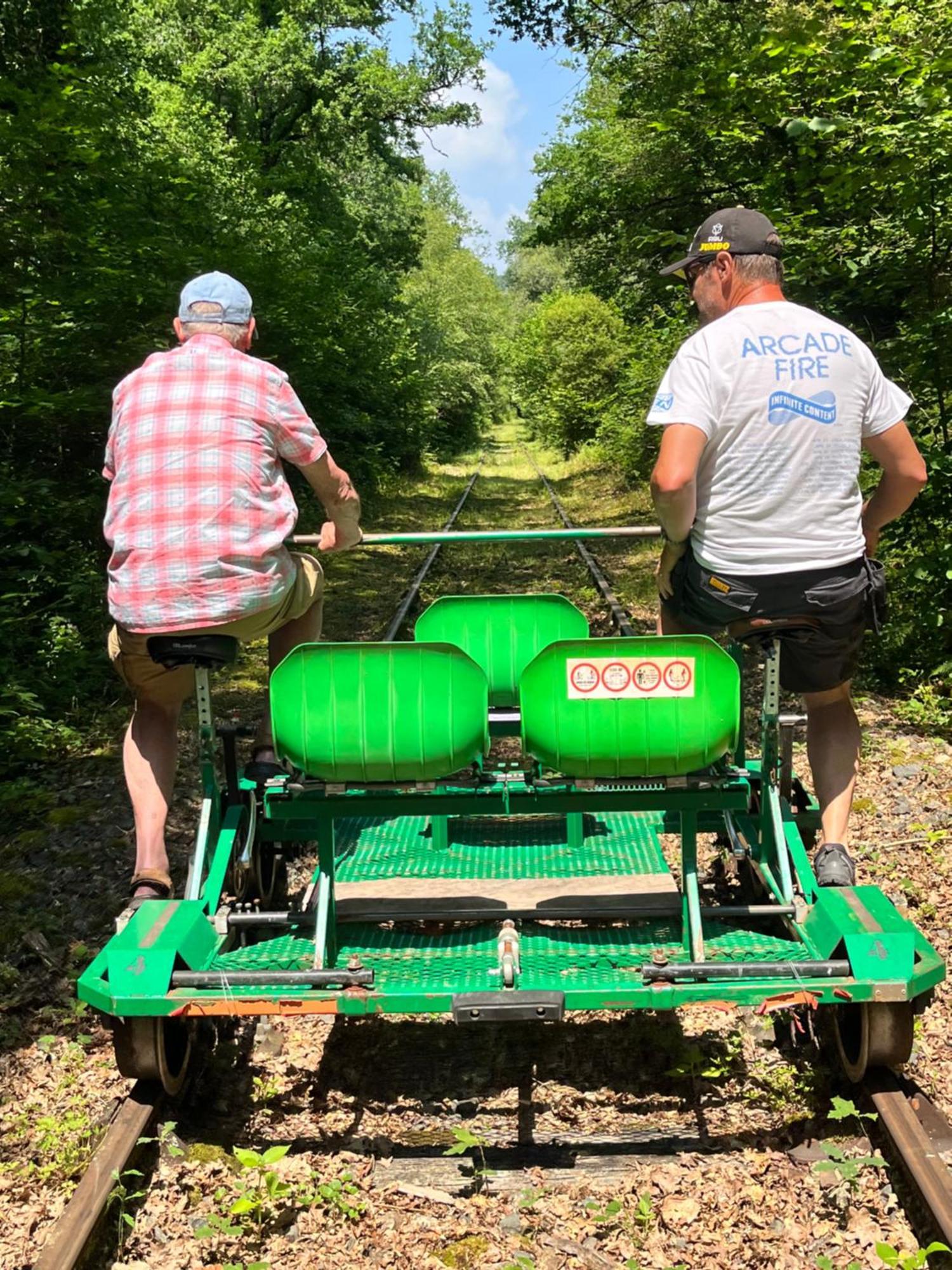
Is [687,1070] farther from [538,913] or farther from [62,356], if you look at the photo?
[62,356]

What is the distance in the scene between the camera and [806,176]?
837 centimetres

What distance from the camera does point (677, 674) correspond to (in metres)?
3.30

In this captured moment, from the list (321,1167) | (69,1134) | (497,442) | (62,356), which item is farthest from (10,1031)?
(497,442)

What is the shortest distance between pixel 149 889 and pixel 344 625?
7.12 metres

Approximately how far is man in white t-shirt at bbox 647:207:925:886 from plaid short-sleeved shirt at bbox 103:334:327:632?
1.23m

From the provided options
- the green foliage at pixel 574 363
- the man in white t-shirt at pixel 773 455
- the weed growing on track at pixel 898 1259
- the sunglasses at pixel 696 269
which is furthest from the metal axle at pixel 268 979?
the green foliage at pixel 574 363

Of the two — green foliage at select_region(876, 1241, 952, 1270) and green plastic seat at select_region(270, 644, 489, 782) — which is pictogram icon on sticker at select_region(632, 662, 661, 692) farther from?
green foliage at select_region(876, 1241, 952, 1270)

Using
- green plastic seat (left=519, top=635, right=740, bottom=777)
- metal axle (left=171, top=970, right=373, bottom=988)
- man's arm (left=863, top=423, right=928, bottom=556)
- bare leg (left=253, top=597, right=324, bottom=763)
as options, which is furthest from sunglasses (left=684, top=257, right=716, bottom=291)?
metal axle (left=171, top=970, right=373, bottom=988)

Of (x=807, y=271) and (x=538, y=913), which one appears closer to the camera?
(x=538, y=913)

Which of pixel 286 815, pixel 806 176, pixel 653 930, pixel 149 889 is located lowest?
pixel 653 930

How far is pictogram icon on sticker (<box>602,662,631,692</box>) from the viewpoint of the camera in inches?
130

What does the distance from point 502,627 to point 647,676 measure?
4.97ft

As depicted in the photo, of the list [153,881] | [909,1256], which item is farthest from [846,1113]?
[153,881]

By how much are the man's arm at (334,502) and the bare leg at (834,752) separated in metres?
1.69
